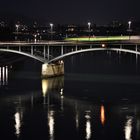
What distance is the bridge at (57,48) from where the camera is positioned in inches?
2311

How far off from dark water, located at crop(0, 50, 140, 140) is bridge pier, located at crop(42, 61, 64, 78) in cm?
251

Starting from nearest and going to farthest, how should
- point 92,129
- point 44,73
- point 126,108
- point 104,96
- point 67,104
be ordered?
point 92,129
point 126,108
point 67,104
point 104,96
point 44,73

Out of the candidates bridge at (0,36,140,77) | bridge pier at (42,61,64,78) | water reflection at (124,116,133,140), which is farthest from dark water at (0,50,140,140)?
bridge at (0,36,140,77)

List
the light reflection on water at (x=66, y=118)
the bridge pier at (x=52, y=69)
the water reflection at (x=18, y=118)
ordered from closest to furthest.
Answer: the light reflection on water at (x=66, y=118), the water reflection at (x=18, y=118), the bridge pier at (x=52, y=69)

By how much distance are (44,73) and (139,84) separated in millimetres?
14973

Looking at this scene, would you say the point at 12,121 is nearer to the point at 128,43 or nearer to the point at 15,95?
the point at 15,95

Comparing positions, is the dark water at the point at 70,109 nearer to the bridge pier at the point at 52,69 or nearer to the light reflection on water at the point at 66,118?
the light reflection on water at the point at 66,118

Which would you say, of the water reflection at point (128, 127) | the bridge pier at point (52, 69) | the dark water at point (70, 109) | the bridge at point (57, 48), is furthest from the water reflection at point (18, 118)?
the bridge pier at point (52, 69)

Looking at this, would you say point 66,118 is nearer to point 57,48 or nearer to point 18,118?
point 18,118

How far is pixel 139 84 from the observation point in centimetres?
5622

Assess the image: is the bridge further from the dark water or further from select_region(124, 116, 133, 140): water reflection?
select_region(124, 116, 133, 140): water reflection

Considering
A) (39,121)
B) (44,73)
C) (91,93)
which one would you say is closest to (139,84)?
(91,93)

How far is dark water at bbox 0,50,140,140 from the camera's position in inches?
1263

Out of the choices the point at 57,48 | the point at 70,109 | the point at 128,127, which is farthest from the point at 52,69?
the point at 128,127
